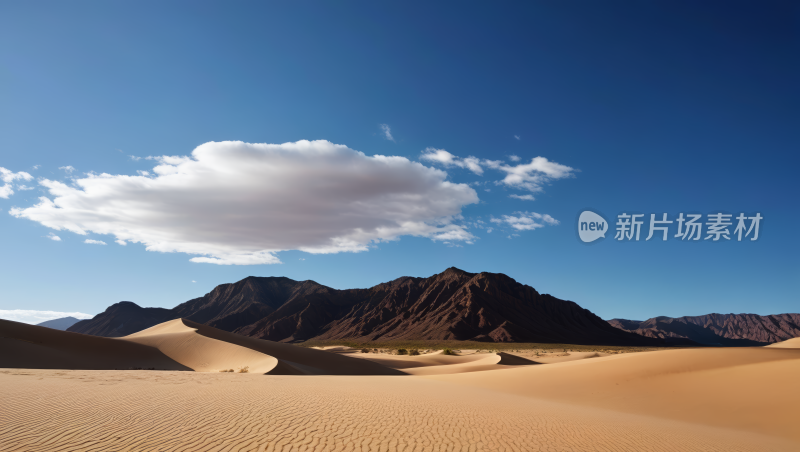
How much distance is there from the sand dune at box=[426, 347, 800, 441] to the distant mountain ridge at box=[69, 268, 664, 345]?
304 feet

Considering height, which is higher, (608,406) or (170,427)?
(170,427)

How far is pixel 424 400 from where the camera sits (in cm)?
1255

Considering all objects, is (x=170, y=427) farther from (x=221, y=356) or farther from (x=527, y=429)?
(x=221, y=356)

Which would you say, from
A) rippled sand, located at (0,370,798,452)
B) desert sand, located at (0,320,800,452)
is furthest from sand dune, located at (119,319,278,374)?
rippled sand, located at (0,370,798,452)

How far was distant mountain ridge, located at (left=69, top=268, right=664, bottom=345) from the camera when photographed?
4759 inches

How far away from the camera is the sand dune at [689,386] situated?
1224 centimetres

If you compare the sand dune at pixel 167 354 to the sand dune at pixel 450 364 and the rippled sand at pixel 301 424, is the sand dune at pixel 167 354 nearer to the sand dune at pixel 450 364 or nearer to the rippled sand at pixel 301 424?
the sand dune at pixel 450 364

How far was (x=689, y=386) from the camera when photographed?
15328 millimetres

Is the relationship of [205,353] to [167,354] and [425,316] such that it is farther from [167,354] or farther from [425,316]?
[425,316]

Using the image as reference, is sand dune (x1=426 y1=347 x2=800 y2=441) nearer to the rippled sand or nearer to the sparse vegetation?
the rippled sand

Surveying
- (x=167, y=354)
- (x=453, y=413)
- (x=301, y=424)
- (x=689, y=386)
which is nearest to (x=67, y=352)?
(x=167, y=354)

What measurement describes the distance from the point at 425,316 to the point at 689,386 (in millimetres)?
122610

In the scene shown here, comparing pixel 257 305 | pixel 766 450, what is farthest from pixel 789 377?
pixel 257 305

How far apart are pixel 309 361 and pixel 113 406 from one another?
78.4ft
